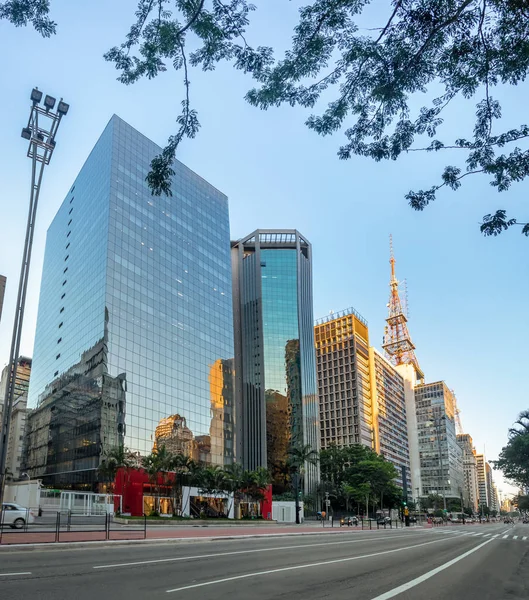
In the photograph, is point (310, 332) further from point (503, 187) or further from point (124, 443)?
point (503, 187)

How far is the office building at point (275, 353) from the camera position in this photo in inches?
4793

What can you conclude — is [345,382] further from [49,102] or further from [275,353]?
[49,102]

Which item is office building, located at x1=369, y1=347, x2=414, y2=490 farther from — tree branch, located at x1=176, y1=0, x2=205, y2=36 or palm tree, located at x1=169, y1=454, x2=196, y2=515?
tree branch, located at x1=176, y1=0, x2=205, y2=36

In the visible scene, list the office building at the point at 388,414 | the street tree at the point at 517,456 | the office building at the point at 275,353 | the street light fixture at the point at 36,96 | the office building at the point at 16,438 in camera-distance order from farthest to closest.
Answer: the office building at the point at 388,414
the office building at the point at 16,438
the office building at the point at 275,353
the street tree at the point at 517,456
the street light fixture at the point at 36,96

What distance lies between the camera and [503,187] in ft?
37.2

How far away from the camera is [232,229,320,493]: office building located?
122 meters

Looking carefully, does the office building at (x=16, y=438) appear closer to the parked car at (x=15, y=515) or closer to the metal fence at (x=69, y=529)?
the metal fence at (x=69, y=529)

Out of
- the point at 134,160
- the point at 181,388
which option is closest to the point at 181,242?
the point at 134,160

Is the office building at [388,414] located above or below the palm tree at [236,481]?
above

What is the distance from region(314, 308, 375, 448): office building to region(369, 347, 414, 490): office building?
246 cm

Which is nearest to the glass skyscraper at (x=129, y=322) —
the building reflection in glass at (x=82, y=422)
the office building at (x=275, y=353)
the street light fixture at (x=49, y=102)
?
the building reflection in glass at (x=82, y=422)

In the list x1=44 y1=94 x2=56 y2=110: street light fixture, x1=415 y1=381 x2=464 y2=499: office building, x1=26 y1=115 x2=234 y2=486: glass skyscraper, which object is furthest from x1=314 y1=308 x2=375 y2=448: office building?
x1=44 y1=94 x2=56 y2=110: street light fixture

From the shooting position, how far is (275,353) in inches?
5015

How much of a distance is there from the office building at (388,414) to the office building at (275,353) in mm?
41973
